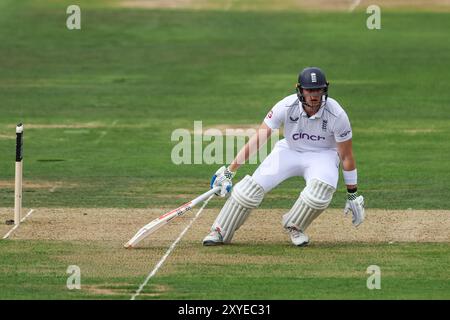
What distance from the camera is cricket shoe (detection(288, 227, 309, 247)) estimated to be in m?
15.0

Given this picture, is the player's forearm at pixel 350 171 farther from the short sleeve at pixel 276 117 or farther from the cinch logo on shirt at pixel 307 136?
the short sleeve at pixel 276 117

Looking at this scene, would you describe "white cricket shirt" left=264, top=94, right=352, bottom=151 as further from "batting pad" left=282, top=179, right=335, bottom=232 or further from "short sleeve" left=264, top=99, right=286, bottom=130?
"batting pad" left=282, top=179, right=335, bottom=232

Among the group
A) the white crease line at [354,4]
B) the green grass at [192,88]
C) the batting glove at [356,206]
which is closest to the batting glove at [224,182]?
the batting glove at [356,206]

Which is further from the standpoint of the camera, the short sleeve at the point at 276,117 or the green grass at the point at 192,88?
the green grass at the point at 192,88

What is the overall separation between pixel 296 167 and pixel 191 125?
1147 centimetres

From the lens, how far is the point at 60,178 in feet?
67.8

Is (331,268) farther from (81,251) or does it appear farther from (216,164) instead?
(216,164)

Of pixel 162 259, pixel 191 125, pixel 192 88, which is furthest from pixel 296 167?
pixel 192 88

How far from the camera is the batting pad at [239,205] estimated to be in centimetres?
1480

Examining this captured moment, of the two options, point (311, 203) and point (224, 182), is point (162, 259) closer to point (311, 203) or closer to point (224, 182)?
point (224, 182)

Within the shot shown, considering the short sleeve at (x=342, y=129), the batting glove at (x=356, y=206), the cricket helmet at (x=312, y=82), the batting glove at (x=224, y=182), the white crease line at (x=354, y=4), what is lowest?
the batting glove at (x=356, y=206)
